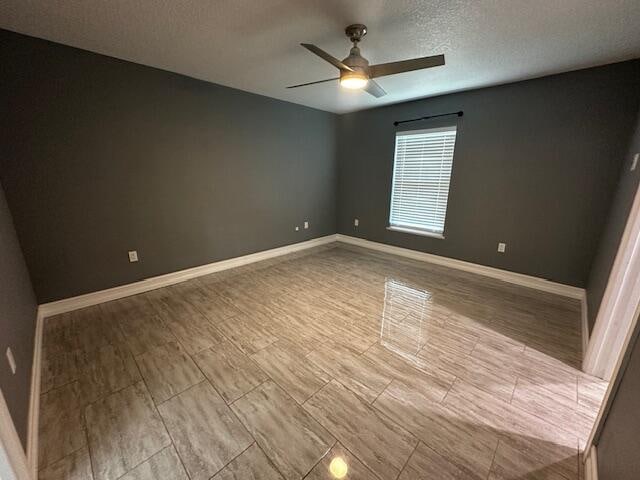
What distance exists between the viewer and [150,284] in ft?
9.60

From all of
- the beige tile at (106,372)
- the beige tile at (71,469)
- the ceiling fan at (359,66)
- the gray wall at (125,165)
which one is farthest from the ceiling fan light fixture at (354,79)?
the beige tile at (71,469)

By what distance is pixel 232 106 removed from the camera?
10.7 feet

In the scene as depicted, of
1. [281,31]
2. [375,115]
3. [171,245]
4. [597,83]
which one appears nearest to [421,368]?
[281,31]

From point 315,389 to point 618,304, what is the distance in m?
1.93

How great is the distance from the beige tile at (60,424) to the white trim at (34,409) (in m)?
0.03

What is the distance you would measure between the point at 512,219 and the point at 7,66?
16.6 ft

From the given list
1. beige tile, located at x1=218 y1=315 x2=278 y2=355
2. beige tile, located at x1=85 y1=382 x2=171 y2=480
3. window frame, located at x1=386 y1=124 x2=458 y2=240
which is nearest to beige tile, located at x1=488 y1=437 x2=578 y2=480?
beige tile, located at x1=218 y1=315 x2=278 y2=355

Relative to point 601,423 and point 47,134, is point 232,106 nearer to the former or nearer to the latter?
point 47,134

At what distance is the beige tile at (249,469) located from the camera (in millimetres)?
1135

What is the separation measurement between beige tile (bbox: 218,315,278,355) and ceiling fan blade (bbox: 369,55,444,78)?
221 cm

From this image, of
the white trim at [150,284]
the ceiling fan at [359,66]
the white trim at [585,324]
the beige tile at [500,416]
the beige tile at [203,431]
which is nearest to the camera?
the beige tile at [203,431]

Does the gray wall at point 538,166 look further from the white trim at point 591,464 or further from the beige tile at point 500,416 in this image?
the white trim at point 591,464

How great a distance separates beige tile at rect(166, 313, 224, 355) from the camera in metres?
2.01

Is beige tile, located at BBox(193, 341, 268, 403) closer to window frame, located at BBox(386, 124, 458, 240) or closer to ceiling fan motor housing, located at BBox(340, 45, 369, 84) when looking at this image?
ceiling fan motor housing, located at BBox(340, 45, 369, 84)
